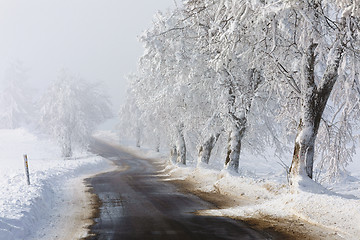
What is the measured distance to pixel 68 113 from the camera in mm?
43094

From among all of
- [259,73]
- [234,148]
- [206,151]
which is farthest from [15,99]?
[259,73]

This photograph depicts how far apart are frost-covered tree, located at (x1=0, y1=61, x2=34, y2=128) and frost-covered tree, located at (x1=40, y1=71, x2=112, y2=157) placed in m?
23.1

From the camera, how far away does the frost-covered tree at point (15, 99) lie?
218 feet

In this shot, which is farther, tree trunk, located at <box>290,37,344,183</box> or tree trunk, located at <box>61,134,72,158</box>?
tree trunk, located at <box>61,134,72,158</box>

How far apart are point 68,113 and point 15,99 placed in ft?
96.2

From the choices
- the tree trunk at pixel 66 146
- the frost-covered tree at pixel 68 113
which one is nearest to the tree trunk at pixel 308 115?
the tree trunk at pixel 66 146

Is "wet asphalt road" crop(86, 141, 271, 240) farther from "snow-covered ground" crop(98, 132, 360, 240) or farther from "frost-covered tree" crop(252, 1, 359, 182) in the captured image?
"frost-covered tree" crop(252, 1, 359, 182)

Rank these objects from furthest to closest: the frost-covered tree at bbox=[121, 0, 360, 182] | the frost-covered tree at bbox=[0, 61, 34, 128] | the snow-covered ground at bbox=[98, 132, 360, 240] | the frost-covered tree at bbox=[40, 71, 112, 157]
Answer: the frost-covered tree at bbox=[0, 61, 34, 128] → the frost-covered tree at bbox=[40, 71, 112, 157] → the frost-covered tree at bbox=[121, 0, 360, 182] → the snow-covered ground at bbox=[98, 132, 360, 240]

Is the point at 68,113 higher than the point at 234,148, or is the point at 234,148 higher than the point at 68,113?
the point at 68,113

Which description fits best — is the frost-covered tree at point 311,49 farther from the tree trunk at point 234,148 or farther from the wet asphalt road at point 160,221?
the tree trunk at point 234,148

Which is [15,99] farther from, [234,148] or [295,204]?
[295,204]

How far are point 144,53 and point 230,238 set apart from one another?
13916 mm

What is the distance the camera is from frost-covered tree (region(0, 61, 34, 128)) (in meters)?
66.3

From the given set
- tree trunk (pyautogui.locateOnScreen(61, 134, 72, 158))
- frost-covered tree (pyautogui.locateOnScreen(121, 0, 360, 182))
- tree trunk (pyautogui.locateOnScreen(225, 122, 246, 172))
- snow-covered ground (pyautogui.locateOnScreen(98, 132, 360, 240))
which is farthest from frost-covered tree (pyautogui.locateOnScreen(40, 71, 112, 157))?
snow-covered ground (pyautogui.locateOnScreen(98, 132, 360, 240))
